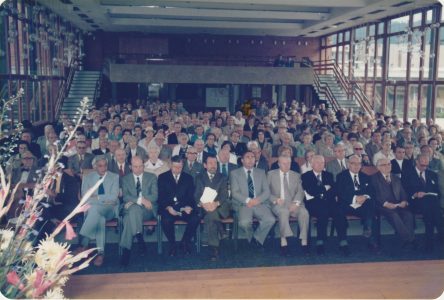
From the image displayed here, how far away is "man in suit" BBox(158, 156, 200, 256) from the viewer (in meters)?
6.06

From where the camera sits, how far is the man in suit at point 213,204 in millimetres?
5953

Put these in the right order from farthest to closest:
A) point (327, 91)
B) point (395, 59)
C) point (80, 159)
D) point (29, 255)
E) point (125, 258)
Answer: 1. point (327, 91)
2. point (395, 59)
3. point (80, 159)
4. point (125, 258)
5. point (29, 255)

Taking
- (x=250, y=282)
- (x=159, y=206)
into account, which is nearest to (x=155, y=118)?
(x=159, y=206)

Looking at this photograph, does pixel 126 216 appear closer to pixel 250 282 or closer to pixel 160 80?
pixel 250 282

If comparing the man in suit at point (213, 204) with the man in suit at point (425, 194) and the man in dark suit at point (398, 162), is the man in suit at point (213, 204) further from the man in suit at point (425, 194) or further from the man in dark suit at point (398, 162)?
the man in dark suit at point (398, 162)

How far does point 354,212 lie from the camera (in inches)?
249

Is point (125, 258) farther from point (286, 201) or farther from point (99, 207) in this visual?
point (286, 201)

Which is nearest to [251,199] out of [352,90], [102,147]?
[102,147]

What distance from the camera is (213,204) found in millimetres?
6129

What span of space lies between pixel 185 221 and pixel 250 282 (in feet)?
7.94

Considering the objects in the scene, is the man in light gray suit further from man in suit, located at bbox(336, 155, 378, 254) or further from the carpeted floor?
man in suit, located at bbox(336, 155, 378, 254)

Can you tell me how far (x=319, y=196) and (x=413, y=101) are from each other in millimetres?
11828

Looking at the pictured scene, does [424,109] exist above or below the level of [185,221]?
above

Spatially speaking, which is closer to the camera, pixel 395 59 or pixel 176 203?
pixel 176 203
